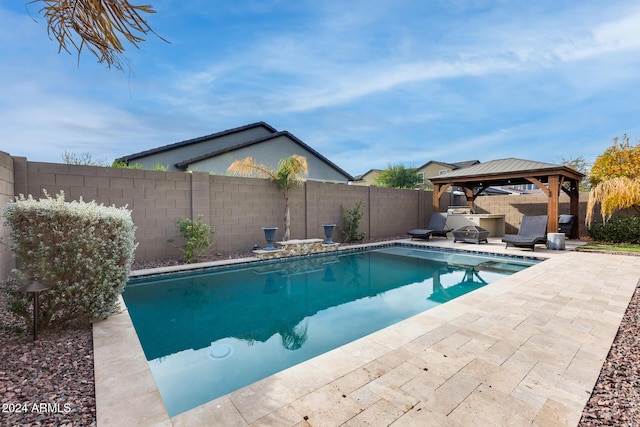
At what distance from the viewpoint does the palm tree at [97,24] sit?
5.91 feet

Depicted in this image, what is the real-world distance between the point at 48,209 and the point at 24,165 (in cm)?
409

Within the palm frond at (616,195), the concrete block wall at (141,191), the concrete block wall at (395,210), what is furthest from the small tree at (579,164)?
the concrete block wall at (141,191)

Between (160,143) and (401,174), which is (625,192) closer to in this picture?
(401,174)

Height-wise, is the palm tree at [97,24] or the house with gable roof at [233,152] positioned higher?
the house with gable roof at [233,152]

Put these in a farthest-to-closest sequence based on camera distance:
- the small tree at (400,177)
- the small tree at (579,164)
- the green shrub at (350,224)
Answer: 1. the small tree at (400,177)
2. the small tree at (579,164)
3. the green shrub at (350,224)

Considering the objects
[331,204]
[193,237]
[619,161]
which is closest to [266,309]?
[193,237]

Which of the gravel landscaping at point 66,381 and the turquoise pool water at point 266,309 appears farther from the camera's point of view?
the turquoise pool water at point 266,309

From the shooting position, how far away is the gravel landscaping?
1944mm

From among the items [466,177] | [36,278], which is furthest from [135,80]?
[466,177]

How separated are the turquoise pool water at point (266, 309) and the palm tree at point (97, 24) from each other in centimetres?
269

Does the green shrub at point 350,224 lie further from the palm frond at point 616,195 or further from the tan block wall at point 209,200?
the palm frond at point 616,195

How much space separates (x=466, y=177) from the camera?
42.8 feet

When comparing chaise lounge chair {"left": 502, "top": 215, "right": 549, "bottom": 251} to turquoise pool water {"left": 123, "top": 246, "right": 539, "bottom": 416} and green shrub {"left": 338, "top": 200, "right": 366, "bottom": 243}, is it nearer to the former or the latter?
turquoise pool water {"left": 123, "top": 246, "right": 539, "bottom": 416}

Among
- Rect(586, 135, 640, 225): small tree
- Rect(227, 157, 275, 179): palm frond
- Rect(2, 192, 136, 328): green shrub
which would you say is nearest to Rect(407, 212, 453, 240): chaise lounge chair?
Rect(586, 135, 640, 225): small tree
